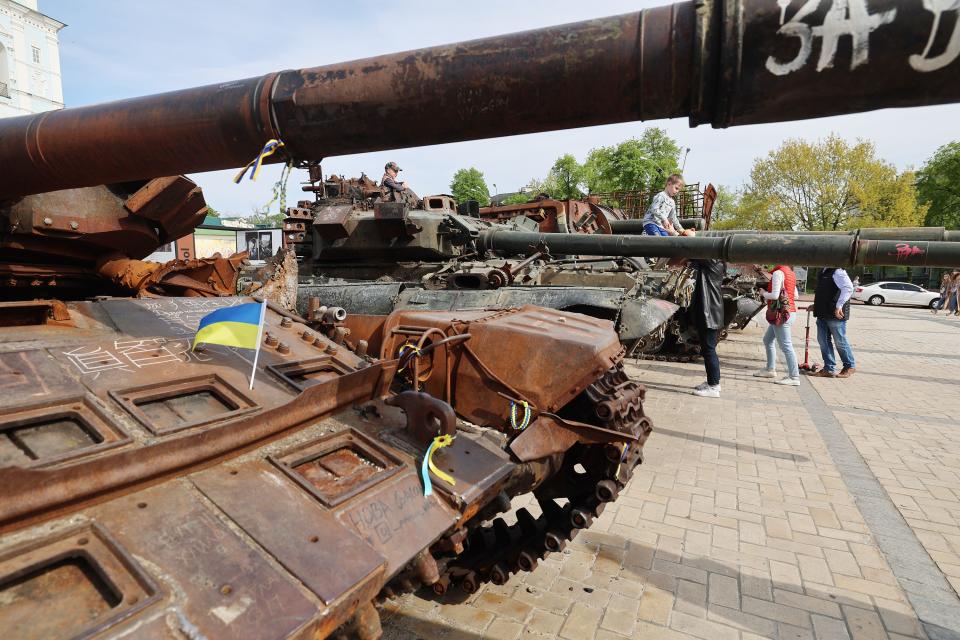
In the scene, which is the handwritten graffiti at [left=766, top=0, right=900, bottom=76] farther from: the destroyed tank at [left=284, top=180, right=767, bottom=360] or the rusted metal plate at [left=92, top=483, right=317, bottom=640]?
the destroyed tank at [left=284, top=180, right=767, bottom=360]

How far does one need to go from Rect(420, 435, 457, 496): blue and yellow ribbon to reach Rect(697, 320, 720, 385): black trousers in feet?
18.5

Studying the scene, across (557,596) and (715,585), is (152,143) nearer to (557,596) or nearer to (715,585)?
(557,596)

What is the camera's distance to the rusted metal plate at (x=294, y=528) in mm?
1611

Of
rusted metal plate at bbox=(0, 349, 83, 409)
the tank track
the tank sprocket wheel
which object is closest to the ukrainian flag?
rusted metal plate at bbox=(0, 349, 83, 409)

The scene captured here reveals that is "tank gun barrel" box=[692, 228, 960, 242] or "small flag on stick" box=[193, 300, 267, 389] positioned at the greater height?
"tank gun barrel" box=[692, 228, 960, 242]

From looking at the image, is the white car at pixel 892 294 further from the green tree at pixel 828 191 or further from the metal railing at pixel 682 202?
the metal railing at pixel 682 202

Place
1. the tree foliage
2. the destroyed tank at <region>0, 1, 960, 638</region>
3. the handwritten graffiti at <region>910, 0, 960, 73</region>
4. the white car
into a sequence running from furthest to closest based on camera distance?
1. the tree foliage
2. the white car
3. the destroyed tank at <region>0, 1, 960, 638</region>
4. the handwritten graffiti at <region>910, 0, 960, 73</region>

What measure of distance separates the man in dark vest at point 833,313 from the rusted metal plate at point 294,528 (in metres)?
8.41

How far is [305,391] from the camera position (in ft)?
7.70

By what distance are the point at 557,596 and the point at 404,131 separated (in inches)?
106

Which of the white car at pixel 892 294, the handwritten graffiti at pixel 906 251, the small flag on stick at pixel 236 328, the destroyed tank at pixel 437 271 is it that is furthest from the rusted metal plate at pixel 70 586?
the white car at pixel 892 294

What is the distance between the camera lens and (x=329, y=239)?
7.14 m

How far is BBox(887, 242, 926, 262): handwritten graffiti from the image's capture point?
3.28 metres

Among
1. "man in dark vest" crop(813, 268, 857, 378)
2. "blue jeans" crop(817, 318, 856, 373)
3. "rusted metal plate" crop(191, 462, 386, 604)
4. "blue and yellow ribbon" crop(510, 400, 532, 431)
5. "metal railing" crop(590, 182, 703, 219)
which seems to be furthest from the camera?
"metal railing" crop(590, 182, 703, 219)
